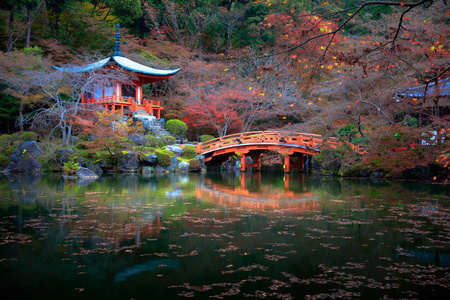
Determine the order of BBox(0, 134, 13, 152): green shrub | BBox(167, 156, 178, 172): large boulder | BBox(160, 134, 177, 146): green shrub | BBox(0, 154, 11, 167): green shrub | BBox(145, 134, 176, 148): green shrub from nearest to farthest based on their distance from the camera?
BBox(0, 154, 11, 167): green shrub < BBox(0, 134, 13, 152): green shrub < BBox(167, 156, 178, 172): large boulder < BBox(145, 134, 176, 148): green shrub < BBox(160, 134, 177, 146): green shrub

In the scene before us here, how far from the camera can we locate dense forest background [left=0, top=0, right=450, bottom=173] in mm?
15352

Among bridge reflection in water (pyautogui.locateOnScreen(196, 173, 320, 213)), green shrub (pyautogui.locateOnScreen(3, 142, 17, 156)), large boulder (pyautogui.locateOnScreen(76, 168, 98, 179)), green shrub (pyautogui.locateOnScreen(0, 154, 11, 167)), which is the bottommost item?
bridge reflection in water (pyautogui.locateOnScreen(196, 173, 320, 213))

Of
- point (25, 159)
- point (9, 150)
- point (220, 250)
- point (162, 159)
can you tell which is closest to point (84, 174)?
point (25, 159)

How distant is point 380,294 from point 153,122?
21516 mm

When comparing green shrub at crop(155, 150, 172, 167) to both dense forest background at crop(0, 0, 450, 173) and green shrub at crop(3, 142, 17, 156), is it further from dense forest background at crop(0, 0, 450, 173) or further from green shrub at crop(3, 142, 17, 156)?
green shrub at crop(3, 142, 17, 156)

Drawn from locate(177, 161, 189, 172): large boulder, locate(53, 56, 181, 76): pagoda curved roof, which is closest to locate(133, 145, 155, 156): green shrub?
locate(177, 161, 189, 172): large boulder

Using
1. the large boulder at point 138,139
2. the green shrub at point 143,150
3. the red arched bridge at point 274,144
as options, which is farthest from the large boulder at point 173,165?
the large boulder at point 138,139

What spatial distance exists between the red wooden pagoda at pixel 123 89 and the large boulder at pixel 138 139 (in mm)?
2871

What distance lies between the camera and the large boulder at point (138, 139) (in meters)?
19.9

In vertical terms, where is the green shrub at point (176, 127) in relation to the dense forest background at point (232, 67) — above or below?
below

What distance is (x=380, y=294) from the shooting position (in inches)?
137

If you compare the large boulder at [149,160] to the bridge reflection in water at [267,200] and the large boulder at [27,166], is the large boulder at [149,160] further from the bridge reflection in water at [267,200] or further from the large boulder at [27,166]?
the bridge reflection in water at [267,200]

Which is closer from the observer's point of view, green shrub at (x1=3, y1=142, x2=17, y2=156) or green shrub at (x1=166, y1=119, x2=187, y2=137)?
green shrub at (x1=3, y1=142, x2=17, y2=156)

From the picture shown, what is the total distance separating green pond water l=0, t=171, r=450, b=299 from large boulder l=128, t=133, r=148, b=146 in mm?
11459
